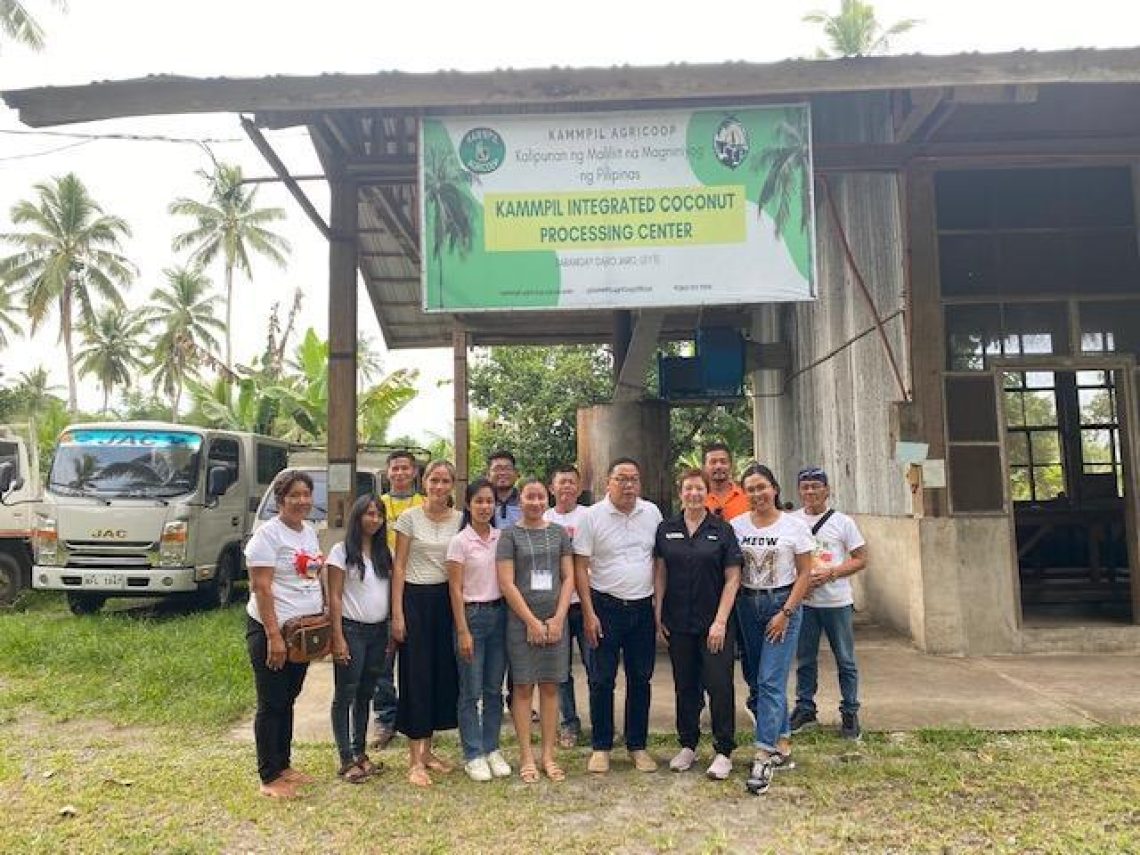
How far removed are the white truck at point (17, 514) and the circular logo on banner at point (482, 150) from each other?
724cm

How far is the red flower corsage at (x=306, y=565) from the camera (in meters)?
3.99

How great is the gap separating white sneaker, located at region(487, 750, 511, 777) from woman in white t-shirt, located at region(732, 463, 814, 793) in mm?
1224

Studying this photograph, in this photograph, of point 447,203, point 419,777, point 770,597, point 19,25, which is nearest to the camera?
point 419,777

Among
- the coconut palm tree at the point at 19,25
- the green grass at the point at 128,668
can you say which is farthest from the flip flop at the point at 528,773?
the coconut palm tree at the point at 19,25

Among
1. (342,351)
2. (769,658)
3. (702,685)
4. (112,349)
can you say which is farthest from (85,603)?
(112,349)

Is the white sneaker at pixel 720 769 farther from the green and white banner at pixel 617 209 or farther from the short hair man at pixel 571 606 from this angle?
the green and white banner at pixel 617 209

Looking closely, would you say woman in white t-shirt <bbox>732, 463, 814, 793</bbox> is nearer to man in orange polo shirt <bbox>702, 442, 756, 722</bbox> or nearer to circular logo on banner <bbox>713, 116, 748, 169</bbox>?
man in orange polo shirt <bbox>702, 442, 756, 722</bbox>

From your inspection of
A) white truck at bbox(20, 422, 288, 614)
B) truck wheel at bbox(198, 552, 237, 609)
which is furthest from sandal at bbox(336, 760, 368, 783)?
truck wheel at bbox(198, 552, 237, 609)

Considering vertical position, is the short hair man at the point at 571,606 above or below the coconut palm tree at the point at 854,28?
below

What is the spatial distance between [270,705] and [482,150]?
4.06m

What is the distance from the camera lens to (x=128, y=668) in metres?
6.70

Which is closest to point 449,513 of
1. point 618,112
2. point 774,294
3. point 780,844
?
point 780,844

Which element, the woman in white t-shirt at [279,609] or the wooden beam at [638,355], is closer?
the woman in white t-shirt at [279,609]

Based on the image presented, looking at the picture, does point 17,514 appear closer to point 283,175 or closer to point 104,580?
point 104,580
